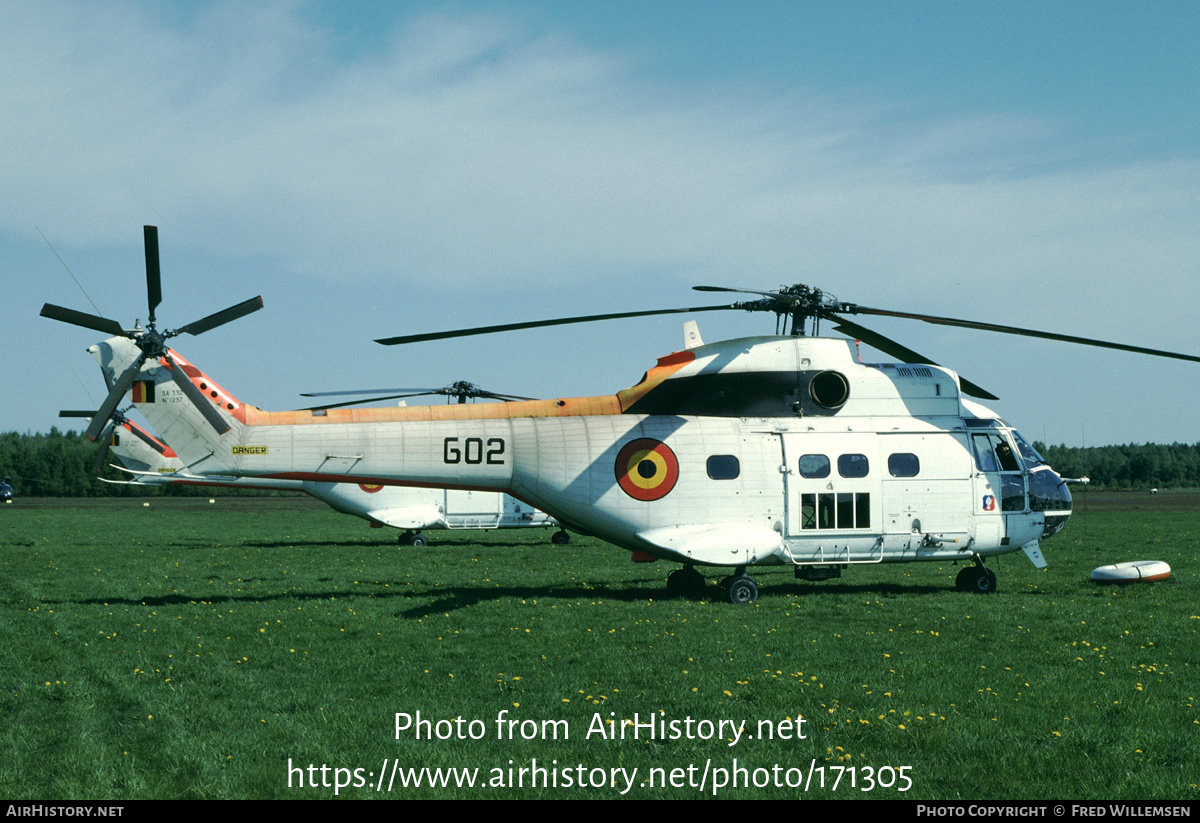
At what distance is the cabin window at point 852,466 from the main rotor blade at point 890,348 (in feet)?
7.52

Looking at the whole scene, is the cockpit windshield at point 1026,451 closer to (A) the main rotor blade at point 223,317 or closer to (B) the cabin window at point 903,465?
(B) the cabin window at point 903,465

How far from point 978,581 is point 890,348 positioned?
5448mm

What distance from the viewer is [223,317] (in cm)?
1855

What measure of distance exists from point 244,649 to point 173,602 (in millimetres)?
6052

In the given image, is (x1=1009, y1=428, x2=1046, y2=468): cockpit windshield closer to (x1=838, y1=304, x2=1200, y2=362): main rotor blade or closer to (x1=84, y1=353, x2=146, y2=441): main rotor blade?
(x1=838, y1=304, x2=1200, y2=362): main rotor blade

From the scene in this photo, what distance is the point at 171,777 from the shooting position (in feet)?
25.5

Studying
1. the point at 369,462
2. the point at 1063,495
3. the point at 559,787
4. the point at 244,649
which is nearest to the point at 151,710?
the point at 244,649

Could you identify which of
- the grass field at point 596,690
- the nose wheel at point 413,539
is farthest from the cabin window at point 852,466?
the nose wheel at point 413,539

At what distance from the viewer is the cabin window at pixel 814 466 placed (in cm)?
1891

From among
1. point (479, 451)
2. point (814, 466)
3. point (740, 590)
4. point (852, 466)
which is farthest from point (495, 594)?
point (852, 466)

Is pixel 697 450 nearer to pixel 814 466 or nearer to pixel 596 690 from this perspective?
pixel 814 466

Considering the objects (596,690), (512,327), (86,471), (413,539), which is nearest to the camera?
(596,690)

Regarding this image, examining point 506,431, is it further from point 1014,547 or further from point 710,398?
point 1014,547

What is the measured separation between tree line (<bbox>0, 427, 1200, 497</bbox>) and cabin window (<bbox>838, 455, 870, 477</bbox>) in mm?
101434
